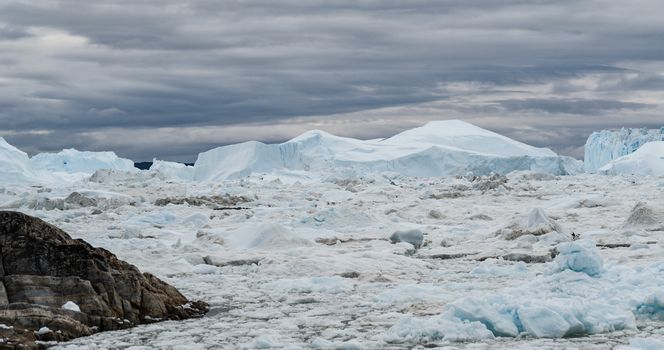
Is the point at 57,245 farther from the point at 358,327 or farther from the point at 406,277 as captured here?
the point at 406,277

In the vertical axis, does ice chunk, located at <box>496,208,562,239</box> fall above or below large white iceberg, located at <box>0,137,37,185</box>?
below

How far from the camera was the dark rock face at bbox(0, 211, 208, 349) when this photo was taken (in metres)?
8.19

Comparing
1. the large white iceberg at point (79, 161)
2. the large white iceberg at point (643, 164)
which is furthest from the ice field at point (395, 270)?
the large white iceberg at point (79, 161)

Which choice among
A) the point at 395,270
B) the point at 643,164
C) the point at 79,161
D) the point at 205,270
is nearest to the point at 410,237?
the point at 395,270

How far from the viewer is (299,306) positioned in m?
9.92

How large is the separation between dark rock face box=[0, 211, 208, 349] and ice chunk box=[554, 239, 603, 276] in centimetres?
414

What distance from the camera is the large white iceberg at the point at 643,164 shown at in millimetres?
60312

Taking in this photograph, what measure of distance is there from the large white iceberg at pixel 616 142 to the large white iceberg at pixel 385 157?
639 cm

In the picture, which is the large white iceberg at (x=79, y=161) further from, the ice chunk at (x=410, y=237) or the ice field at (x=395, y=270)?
the ice chunk at (x=410, y=237)

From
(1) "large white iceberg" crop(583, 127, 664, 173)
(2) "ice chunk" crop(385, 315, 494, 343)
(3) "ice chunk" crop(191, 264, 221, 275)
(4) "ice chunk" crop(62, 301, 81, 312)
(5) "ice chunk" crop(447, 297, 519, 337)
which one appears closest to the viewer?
(2) "ice chunk" crop(385, 315, 494, 343)

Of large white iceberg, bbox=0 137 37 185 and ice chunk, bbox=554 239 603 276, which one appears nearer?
ice chunk, bbox=554 239 603 276

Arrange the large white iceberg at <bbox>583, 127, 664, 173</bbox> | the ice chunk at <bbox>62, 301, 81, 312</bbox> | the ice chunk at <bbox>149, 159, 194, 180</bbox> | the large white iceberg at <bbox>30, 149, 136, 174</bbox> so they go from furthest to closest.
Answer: the large white iceberg at <bbox>30, 149, 136, 174</bbox> < the large white iceberg at <bbox>583, 127, 664, 173</bbox> < the ice chunk at <bbox>149, 159, 194, 180</bbox> < the ice chunk at <bbox>62, 301, 81, 312</bbox>

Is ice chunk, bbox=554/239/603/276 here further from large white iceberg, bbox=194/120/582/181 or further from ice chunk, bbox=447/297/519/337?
large white iceberg, bbox=194/120/582/181

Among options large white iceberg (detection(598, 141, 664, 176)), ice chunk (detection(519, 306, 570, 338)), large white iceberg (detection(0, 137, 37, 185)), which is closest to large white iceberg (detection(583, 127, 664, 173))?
large white iceberg (detection(598, 141, 664, 176))
